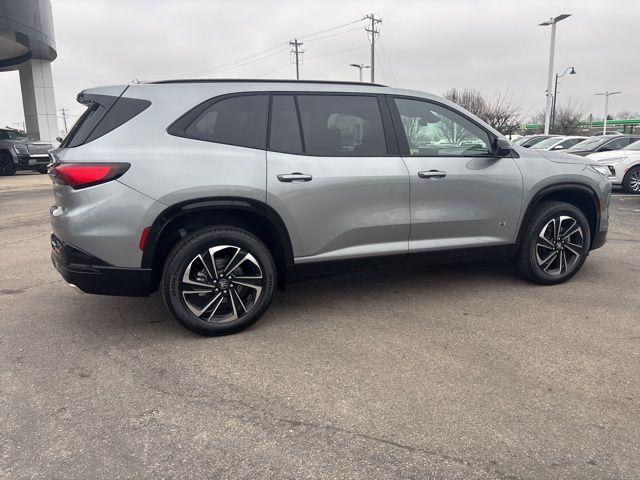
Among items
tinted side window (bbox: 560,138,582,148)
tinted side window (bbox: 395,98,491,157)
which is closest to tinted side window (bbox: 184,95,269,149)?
tinted side window (bbox: 395,98,491,157)

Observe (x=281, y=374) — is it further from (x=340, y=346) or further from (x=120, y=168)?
(x=120, y=168)

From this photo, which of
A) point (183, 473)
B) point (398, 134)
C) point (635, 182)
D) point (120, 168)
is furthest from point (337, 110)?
point (635, 182)

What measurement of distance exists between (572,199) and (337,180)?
2639 mm

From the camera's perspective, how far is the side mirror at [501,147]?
4.34m

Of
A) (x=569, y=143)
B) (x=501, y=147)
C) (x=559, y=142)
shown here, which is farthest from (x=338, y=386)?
(x=569, y=143)

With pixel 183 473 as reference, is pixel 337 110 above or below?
above

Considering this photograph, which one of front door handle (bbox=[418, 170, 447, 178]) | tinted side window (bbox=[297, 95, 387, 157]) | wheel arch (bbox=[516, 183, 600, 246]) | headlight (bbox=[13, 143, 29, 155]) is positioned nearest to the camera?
tinted side window (bbox=[297, 95, 387, 157])

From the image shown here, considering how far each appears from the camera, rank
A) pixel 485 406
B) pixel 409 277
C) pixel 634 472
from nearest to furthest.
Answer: pixel 634 472 → pixel 485 406 → pixel 409 277

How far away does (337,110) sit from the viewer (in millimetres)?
4031

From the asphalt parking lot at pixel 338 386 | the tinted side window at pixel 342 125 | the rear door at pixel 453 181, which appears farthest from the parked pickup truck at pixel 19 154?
the rear door at pixel 453 181

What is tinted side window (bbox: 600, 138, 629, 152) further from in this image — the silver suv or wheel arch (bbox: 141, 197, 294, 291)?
wheel arch (bbox: 141, 197, 294, 291)

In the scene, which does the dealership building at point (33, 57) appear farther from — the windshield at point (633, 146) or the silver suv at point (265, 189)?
the windshield at point (633, 146)

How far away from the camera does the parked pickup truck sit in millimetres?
17719

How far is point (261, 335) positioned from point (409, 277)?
6.43 feet
